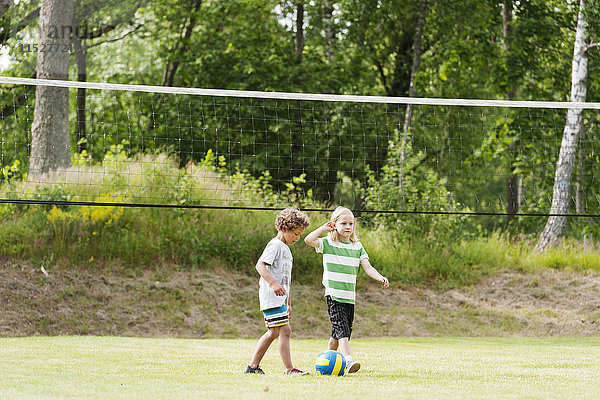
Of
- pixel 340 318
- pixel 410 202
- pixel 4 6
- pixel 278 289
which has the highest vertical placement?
pixel 4 6

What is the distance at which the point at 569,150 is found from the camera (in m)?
13.4

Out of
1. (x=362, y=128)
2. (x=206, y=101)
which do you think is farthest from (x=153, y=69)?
(x=362, y=128)

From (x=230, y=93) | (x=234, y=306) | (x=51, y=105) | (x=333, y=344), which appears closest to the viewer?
(x=333, y=344)

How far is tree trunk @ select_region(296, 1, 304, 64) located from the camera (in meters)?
20.1

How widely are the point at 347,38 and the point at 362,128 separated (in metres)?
3.70

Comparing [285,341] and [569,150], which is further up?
[569,150]

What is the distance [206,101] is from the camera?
726 inches

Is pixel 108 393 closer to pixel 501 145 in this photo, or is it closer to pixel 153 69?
pixel 501 145

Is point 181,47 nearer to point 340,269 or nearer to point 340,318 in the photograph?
point 340,269

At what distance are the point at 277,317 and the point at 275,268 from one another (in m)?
0.36

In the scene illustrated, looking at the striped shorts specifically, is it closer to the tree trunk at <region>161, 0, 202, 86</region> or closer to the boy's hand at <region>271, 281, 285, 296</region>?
the boy's hand at <region>271, 281, 285, 296</region>

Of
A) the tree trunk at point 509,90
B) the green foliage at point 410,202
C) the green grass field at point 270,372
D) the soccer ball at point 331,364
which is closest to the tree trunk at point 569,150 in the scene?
the tree trunk at point 509,90

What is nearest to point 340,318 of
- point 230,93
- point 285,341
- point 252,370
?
point 285,341

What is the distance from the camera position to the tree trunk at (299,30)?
793 inches
